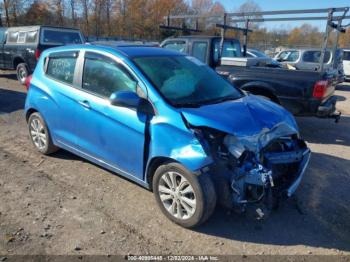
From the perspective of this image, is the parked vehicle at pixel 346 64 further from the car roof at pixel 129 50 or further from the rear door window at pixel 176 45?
the car roof at pixel 129 50

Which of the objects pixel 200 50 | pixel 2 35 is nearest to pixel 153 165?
pixel 200 50

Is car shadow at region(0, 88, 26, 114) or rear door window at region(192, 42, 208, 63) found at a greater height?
rear door window at region(192, 42, 208, 63)

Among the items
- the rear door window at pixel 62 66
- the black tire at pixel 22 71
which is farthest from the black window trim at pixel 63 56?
the black tire at pixel 22 71

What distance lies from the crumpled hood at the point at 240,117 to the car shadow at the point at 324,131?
303 centimetres

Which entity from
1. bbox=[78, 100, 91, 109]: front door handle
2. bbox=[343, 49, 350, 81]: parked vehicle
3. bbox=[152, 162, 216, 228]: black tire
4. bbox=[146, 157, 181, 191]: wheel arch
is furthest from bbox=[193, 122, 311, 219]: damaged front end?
bbox=[343, 49, 350, 81]: parked vehicle

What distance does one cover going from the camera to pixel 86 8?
50031 millimetres

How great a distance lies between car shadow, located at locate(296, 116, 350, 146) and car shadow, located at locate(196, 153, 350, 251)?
93.5 inches

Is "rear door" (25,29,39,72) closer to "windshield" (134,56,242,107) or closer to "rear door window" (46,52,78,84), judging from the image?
"rear door window" (46,52,78,84)

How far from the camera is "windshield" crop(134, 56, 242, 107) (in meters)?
3.68

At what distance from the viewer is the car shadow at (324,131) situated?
6.60m

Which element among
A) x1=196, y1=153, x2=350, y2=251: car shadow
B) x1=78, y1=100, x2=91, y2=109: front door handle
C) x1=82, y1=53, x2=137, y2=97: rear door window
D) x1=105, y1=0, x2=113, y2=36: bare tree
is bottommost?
x1=196, y1=153, x2=350, y2=251: car shadow

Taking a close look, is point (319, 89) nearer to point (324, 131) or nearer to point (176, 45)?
point (324, 131)

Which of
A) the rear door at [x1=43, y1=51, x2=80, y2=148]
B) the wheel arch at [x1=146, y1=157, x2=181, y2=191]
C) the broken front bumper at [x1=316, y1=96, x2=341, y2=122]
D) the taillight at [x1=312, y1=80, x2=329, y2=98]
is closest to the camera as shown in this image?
the wheel arch at [x1=146, y1=157, x2=181, y2=191]

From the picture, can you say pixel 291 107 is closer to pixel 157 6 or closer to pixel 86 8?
pixel 86 8
